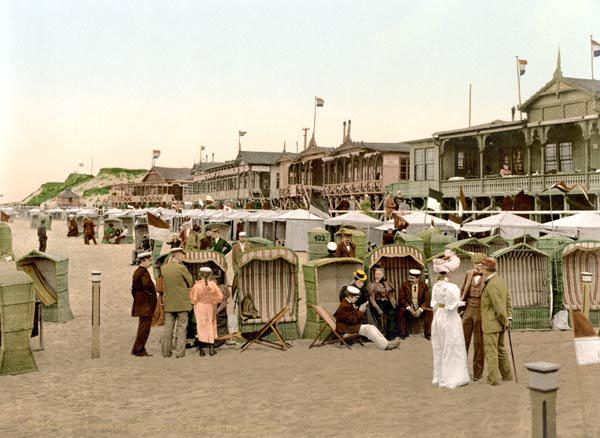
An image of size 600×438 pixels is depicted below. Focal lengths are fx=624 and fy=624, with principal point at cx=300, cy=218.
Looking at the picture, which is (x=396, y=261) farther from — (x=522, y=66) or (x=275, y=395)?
(x=522, y=66)

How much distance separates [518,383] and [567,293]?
5207mm

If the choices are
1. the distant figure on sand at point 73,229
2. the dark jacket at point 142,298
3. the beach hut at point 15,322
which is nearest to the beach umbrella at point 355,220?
the dark jacket at point 142,298

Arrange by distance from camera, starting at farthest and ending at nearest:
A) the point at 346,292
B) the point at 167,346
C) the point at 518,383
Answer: the point at 346,292
the point at 167,346
the point at 518,383

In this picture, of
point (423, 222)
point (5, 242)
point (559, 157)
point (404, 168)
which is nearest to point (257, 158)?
point (404, 168)

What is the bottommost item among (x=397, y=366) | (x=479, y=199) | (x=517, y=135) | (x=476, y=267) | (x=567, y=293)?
(x=397, y=366)

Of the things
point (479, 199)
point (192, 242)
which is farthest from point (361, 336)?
point (479, 199)

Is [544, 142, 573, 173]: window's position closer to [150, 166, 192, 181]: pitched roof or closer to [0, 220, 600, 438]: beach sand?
[0, 220, 600, 438]: beach sand

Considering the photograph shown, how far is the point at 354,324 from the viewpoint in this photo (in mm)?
11180

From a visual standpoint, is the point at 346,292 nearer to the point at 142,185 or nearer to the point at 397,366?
the point at 397,366

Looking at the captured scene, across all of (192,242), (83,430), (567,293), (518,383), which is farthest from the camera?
(192,242)

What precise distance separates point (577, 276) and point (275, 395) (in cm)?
799

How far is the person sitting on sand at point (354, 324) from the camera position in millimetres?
A: 11102

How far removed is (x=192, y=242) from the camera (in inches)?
788

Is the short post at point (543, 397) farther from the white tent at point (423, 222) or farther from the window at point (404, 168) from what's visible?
the window at point (404, 168)
